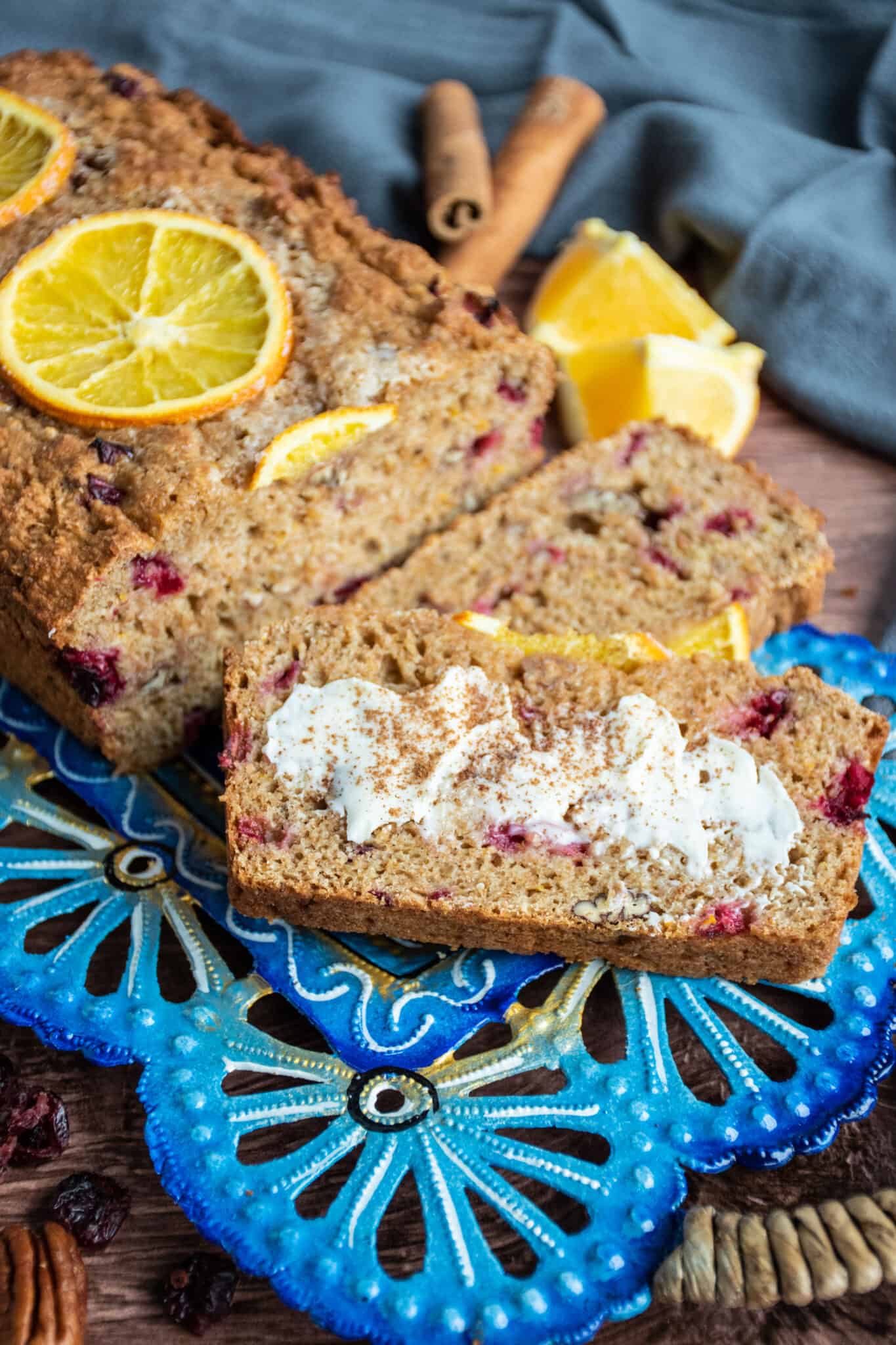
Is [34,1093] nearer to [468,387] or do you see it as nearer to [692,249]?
[468,387]

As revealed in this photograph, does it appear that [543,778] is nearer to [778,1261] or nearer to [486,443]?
[778,1261]

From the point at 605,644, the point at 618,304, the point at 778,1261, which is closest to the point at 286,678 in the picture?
the point at 605,644

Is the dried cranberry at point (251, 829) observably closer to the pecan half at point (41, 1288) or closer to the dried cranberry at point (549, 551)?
the pecan half at point (41, 1288)

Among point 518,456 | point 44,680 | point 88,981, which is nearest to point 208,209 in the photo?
point 518,456

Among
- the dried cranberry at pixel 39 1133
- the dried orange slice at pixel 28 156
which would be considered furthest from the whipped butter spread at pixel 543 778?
the dried orange slice at pixel 28 156

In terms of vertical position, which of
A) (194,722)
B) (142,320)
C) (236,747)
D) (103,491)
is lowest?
(194,722)

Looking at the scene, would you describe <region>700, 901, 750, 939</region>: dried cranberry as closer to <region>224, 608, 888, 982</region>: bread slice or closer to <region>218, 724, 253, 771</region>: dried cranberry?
<region>224, 608, 888, 982</region>: bread slice

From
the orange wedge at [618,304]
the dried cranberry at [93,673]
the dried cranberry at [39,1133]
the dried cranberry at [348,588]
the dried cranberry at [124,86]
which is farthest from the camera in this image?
the orange wedge at [618,304]
